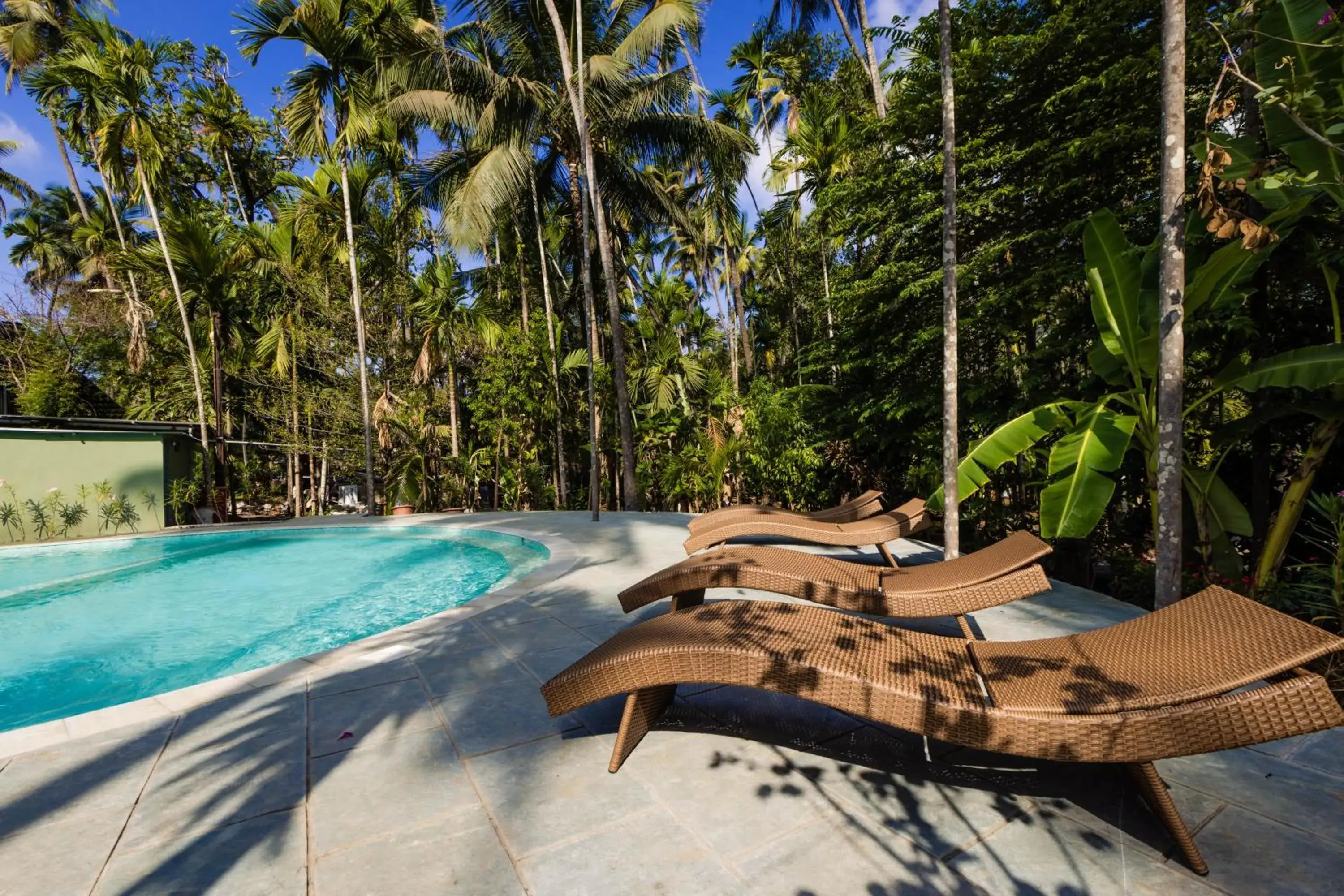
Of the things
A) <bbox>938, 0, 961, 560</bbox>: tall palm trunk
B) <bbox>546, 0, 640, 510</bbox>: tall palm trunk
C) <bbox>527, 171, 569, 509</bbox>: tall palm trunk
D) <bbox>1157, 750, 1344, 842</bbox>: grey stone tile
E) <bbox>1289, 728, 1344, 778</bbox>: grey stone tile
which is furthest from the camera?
<bbox>527, 171, 569, 509</bbox>: tall palm trunk

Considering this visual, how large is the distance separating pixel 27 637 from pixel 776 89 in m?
22.7

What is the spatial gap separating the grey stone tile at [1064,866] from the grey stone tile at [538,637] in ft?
7.98

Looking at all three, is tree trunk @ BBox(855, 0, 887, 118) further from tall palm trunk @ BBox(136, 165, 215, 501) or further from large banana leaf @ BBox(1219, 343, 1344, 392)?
tall palm trunk @ BBox(136, 165, 215, 501)

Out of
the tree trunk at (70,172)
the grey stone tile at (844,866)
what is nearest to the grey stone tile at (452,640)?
the grey stone tile at (844,866)

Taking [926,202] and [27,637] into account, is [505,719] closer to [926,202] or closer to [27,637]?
[27,637]

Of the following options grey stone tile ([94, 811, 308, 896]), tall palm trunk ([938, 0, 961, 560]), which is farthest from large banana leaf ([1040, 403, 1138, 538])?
grey stone tile ([94, 811, 308, 896])

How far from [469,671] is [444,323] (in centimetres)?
1245

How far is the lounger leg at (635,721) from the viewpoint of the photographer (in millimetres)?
2289

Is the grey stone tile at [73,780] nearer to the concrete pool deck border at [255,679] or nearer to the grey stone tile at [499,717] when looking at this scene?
the concrete pool deck border at [255,679]

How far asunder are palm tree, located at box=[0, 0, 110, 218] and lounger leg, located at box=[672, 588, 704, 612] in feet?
76.1

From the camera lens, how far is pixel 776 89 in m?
19.9

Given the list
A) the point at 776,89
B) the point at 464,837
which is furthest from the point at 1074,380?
the point at 776,89

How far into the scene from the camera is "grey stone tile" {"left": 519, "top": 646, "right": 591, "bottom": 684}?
10.7ft

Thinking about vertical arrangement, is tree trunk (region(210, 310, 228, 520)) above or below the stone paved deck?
above
